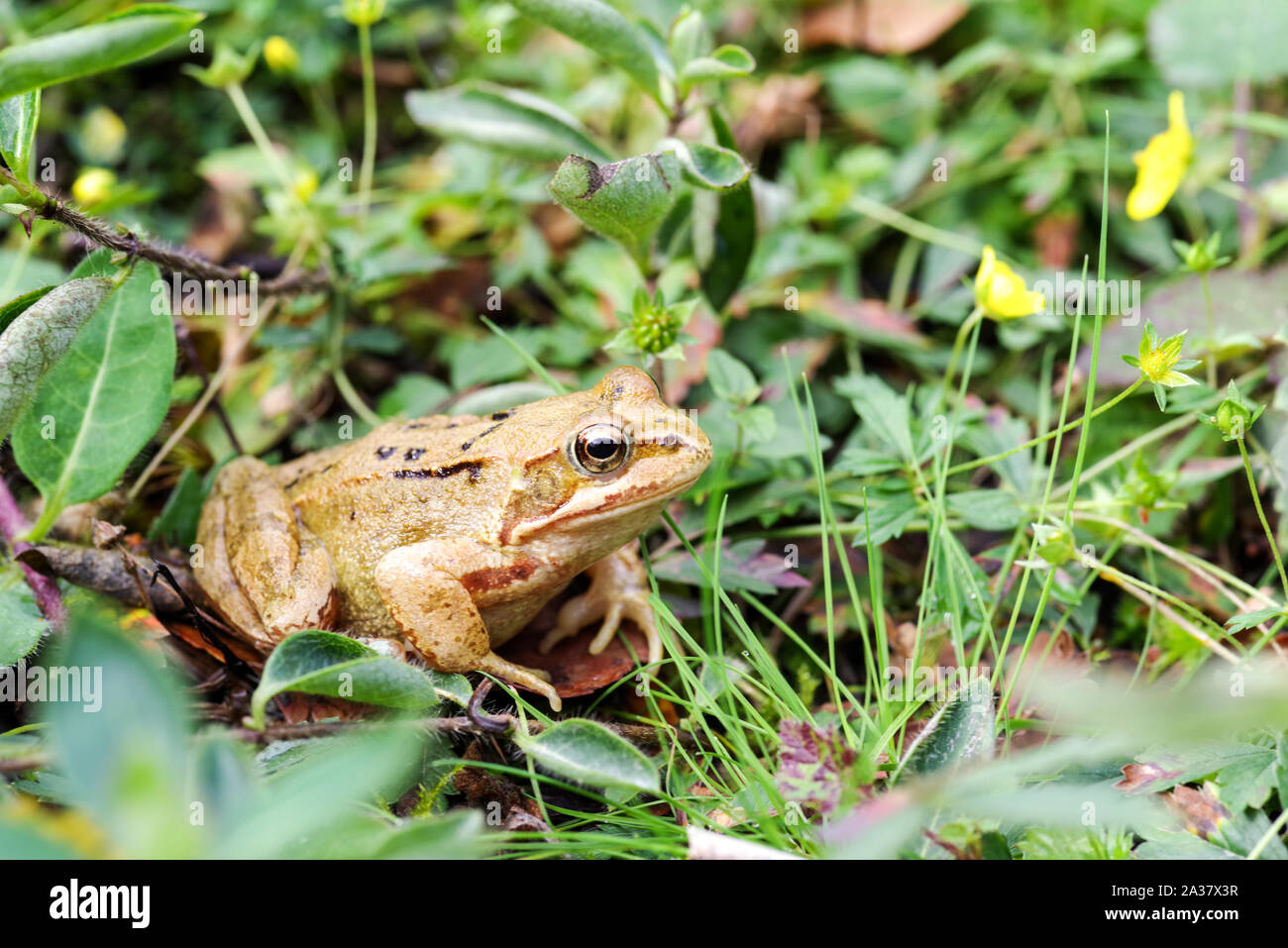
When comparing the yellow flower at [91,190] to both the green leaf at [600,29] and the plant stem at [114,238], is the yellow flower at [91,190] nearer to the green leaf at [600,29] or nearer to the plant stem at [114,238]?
the plant stem at [114,238]

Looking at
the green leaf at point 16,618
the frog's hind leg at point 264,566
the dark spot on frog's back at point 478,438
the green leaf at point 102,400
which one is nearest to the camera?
the green leaf at point 102,400

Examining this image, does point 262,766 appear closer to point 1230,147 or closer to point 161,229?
point 161,229

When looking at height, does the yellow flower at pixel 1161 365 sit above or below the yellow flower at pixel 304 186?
below

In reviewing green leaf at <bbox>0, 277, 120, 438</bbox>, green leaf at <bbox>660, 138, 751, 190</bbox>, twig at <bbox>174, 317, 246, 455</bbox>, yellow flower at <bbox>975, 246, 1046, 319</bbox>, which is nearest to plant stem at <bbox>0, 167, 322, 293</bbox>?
green leaf at <bbox>0, 277, 120, 438</bbox>

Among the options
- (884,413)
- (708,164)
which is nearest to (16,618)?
(708,164)

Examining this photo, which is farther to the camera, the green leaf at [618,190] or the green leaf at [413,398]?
the green leaf at [413,398]

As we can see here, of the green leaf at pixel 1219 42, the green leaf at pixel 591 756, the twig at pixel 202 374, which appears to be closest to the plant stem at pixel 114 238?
the twig at pixel 202 374
